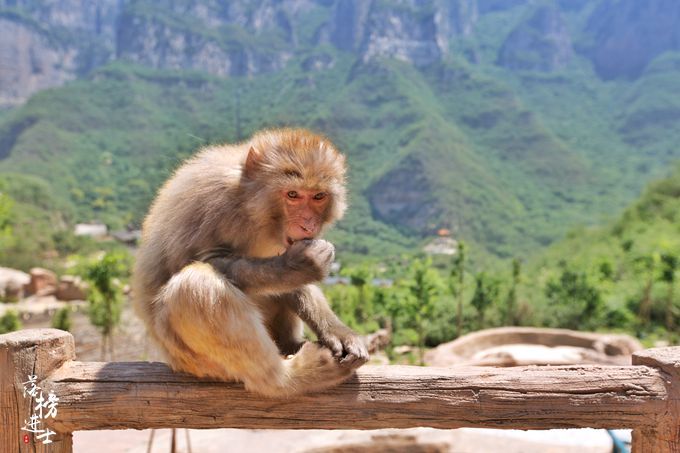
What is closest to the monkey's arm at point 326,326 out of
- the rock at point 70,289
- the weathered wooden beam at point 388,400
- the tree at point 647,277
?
the weathered wooden beam at point 388,400

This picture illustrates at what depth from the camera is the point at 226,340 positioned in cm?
242

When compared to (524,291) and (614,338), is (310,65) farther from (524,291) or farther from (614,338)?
(614,338)

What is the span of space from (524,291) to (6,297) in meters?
23.8

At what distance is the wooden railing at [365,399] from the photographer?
2365 millimetres

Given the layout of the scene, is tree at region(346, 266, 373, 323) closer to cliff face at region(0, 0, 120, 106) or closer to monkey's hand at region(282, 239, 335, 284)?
monkey's hand at region(282, 239, 335, 284)

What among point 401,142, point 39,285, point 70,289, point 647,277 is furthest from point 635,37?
point 39,285

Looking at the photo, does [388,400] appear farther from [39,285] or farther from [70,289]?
[39,285]

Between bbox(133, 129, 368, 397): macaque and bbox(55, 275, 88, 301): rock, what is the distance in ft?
95.2

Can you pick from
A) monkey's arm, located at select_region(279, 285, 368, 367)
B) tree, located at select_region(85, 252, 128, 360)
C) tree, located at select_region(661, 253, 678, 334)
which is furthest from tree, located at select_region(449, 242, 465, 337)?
monkey's arm, located at select_region(279, 285, 368, 367)

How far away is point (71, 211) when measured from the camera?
162 ft

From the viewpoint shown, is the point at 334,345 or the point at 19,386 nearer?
the point at 19,386

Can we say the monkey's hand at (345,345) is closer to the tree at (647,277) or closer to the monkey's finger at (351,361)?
the monkey's finger at (351,361)

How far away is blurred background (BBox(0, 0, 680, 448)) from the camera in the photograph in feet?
54.3

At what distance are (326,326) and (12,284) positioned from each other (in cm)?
3082
